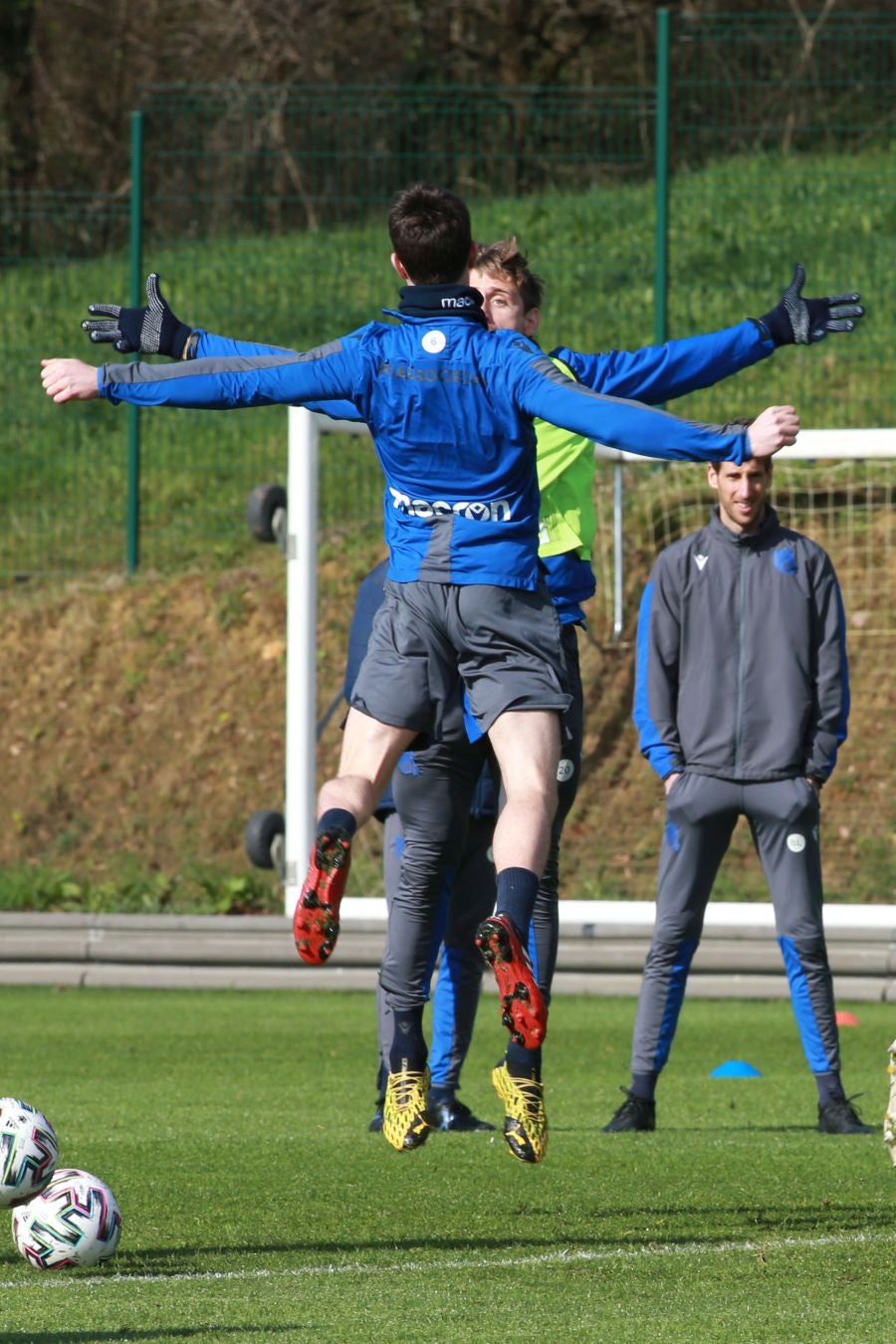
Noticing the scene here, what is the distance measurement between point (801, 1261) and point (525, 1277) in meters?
0.64

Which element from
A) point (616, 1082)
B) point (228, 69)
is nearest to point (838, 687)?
point (616, 1082)

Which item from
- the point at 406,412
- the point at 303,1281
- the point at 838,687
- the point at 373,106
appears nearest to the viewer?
the point at 303,1281

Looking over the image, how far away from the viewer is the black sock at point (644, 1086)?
715cm

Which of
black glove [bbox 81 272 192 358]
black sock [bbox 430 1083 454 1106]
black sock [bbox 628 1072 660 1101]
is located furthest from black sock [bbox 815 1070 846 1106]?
black glove [bbox 81 272 192 358]

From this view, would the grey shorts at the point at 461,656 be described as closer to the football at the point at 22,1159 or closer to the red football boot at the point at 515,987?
the red football boot at the point at 515,987

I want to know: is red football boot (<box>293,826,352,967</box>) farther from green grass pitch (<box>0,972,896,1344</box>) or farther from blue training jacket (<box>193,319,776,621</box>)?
blue training jacket (<box>193,319,776,621</box>)

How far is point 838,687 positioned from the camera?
734 centimetres

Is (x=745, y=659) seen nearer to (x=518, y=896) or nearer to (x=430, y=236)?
(x=518, y=896)

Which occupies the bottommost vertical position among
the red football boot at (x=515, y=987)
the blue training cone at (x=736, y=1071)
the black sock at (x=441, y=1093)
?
the blue training cone at (x=736, y=1071)

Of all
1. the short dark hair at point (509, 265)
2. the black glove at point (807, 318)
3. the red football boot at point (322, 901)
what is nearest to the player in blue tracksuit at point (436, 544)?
the red football boot at point (322, 901)

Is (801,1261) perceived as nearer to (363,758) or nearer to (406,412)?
(363,758)

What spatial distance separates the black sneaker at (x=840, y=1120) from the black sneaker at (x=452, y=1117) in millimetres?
1076

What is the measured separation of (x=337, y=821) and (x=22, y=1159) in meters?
1.09

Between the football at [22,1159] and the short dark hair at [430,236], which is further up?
the short dark hair at [430,236]
